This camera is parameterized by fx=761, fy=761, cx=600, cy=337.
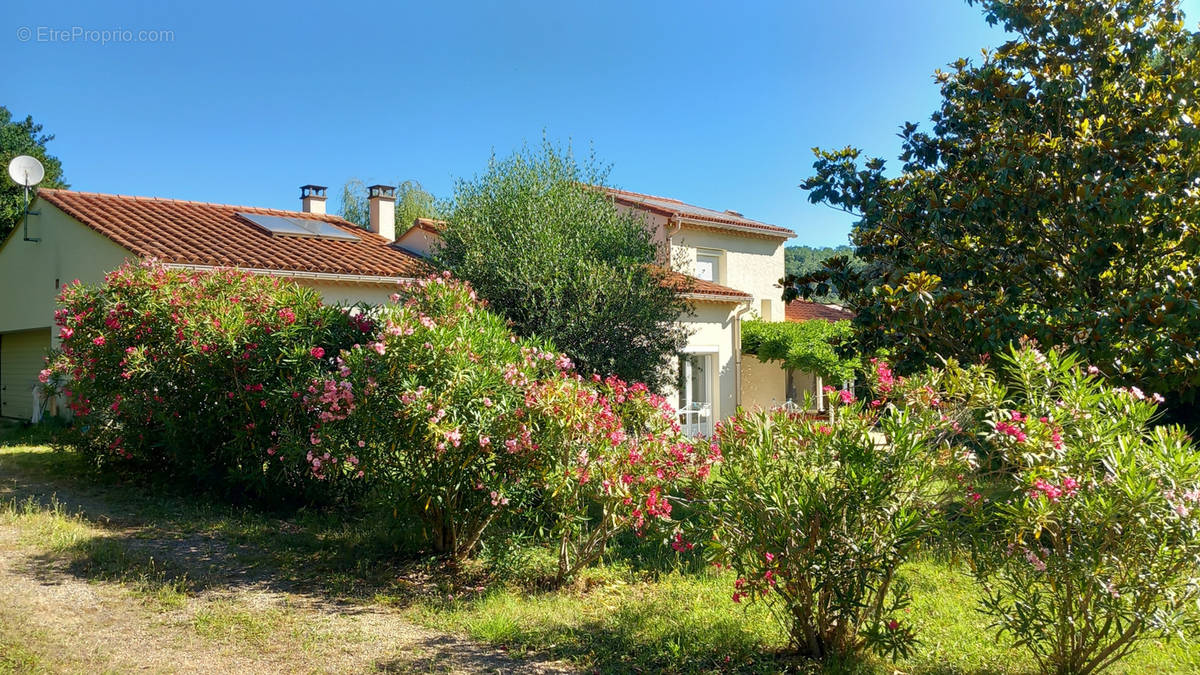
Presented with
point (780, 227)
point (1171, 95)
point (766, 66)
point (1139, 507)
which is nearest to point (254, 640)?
point (1139, 507)

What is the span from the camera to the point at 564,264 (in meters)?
11.4

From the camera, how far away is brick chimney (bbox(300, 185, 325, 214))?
2159cm

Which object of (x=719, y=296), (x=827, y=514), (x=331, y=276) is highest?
(x=719, y=296)

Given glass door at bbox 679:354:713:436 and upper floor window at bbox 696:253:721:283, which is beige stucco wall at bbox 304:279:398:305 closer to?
glass door at bbox 679:354:713:436

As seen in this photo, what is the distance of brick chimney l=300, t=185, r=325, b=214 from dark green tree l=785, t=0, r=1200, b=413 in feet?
53.9

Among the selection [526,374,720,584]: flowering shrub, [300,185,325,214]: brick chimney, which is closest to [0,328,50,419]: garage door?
[300,185,325,214]: brick chimney

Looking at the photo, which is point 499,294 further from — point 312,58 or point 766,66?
point 312,58

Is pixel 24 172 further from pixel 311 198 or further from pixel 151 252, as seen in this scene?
pixel 151 252

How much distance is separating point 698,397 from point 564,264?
8775mm

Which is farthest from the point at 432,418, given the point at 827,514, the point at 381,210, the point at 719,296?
the point at 381,210

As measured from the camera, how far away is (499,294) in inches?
445

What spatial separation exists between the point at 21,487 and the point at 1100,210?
43.9 feet

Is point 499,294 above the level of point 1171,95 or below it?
below

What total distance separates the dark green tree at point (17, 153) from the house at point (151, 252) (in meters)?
9.14
